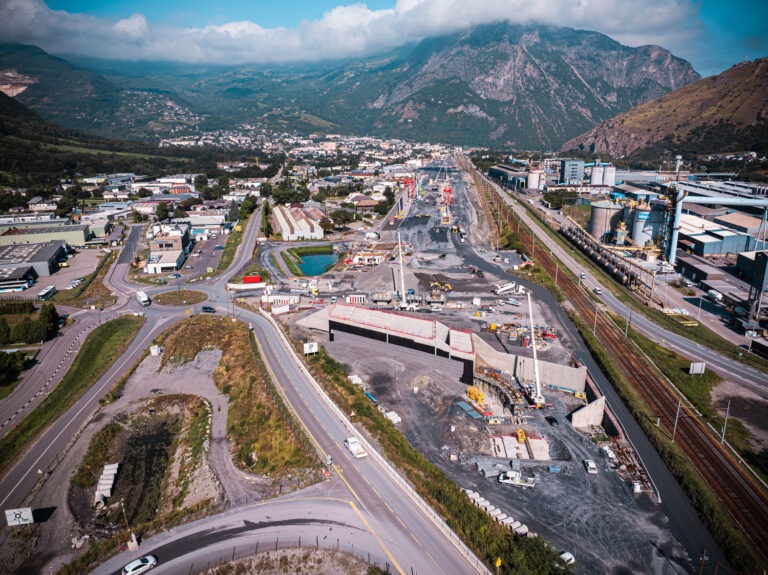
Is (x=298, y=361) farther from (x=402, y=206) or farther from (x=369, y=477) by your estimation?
(x=402, y=206)

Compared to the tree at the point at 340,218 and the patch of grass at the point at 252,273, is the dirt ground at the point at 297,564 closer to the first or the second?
the patch of grass at the point at 252,273

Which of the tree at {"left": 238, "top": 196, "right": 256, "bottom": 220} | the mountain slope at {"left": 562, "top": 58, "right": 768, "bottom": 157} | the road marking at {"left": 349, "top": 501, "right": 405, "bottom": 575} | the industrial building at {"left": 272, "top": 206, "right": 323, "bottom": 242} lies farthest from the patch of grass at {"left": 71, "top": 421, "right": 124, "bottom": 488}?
the mountain slope at {"left": 562, "top": 58, "right": 768, "bottom": 157}

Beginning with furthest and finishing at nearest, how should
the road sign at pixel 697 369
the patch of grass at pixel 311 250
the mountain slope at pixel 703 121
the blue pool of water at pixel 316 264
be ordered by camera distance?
the mountain slope at pixel 703 121 < the patch of grass at pixel 311 250 < the blue pool of water at pixel 316 264 < the road sign at pixel 697 369

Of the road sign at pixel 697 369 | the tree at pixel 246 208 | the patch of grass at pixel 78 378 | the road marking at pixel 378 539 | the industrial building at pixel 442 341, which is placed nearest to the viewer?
the road marking at pixel 378 539

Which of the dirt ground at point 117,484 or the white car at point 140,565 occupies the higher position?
the white car at point 140,565

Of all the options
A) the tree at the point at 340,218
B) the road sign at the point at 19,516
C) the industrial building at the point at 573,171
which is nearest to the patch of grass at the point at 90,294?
the road sign at the point at 19,516

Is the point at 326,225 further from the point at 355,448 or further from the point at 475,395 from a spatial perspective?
the point at 355,448

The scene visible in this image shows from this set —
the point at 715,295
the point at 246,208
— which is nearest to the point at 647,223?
the point at 715,295
